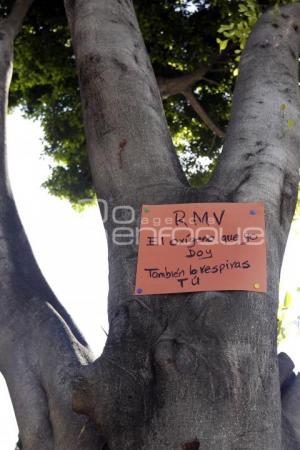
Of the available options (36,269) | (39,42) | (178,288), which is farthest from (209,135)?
(178,288)

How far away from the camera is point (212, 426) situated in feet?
5.60

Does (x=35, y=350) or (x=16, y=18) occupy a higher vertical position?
(x=16, y=18)

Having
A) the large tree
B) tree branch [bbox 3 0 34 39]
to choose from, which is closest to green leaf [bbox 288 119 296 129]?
the large tree

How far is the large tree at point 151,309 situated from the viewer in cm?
177

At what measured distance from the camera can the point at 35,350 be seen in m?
2.27

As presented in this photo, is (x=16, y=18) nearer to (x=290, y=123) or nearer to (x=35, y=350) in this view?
(x=290, y=123)

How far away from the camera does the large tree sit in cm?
177

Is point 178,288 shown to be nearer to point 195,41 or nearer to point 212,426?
point 212,426

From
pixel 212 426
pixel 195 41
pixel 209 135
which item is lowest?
pixel 212 426

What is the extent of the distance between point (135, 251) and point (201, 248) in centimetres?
24

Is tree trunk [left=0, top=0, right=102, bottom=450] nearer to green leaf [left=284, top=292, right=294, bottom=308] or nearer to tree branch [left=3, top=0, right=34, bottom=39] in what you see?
green leaf [left=284, top=292, right=294, bottom=308]

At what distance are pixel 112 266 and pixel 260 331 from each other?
0.61 metres

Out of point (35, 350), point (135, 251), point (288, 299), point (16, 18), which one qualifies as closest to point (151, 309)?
point (135, 251)

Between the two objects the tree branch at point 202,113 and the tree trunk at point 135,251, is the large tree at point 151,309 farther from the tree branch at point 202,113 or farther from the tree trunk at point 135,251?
the tree branch at point 202,113
